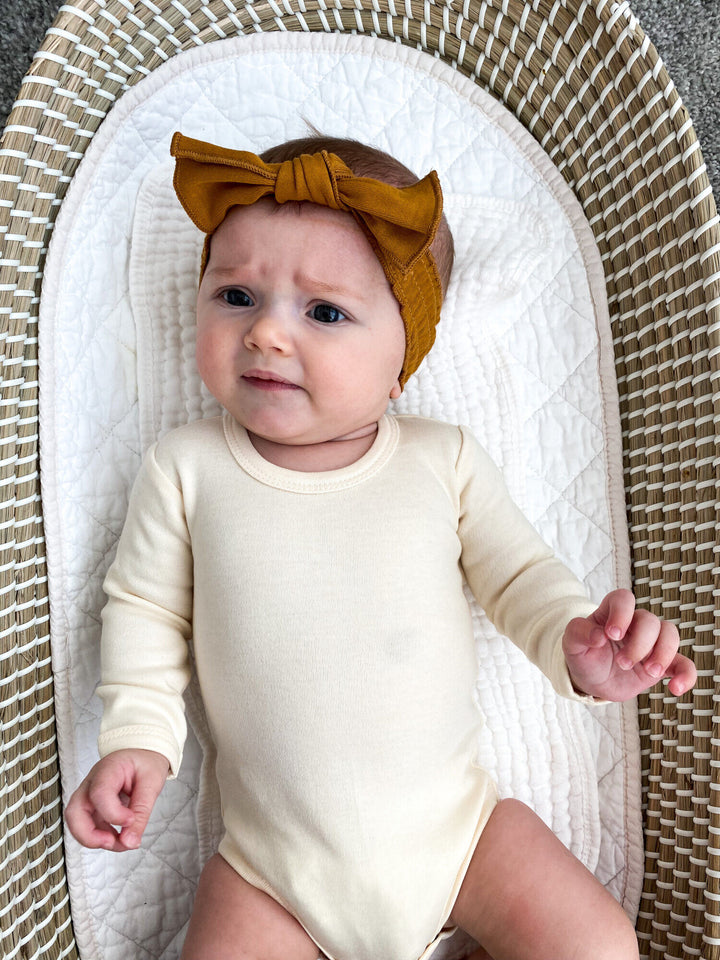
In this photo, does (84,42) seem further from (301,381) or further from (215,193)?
(301,381)

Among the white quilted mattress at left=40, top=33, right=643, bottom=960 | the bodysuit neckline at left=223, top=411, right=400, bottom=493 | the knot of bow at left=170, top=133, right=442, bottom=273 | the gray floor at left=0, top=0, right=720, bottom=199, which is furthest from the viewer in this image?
the gray floor at left=0, top=0, right=720, bottom=199

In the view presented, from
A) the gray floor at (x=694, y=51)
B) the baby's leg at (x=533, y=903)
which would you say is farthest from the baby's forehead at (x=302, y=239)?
the gray floor at (x=694, y=51)

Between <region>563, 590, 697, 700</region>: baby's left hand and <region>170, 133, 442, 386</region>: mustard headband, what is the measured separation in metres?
0.40

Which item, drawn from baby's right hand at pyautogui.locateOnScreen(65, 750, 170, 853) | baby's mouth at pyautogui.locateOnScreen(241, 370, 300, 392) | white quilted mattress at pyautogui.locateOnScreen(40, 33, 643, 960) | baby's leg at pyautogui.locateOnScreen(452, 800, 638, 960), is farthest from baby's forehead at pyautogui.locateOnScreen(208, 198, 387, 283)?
baby's leg at pyautogui.locateOnScreen(452, 800, 638, 960)

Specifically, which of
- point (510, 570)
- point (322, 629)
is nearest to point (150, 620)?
point (322, 629)

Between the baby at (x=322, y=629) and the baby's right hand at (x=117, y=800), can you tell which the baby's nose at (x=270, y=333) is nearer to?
the baby at (x=322, y=629)

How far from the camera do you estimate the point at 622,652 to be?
0.91 meters

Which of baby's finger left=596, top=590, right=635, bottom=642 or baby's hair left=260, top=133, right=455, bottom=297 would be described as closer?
baby's finger left=596, top=590, right=635, bottom=642

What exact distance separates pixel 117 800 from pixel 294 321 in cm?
53

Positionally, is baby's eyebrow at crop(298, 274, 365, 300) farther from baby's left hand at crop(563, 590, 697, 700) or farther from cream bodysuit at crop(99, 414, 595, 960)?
baby's left hand at crop(563, 590, 697, 700)

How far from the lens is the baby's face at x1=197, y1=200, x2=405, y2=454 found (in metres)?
1.03

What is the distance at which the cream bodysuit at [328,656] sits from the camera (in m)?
1.04

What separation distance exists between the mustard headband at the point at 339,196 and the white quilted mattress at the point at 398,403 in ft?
0.79

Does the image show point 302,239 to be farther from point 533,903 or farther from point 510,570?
point 533,903
